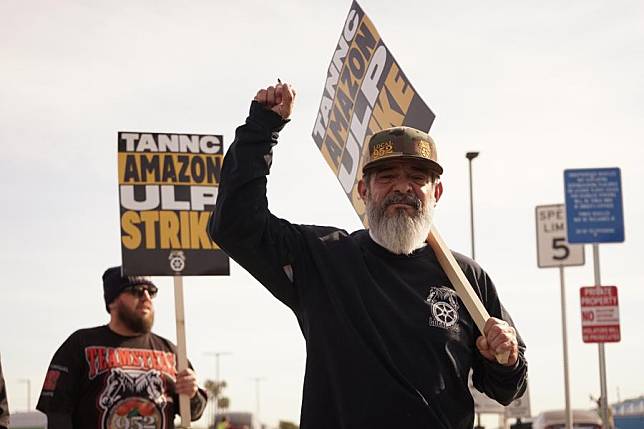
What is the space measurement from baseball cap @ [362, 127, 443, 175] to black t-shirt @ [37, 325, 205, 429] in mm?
3890

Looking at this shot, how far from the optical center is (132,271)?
9.10 meters

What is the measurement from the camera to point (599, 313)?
56.7 ft

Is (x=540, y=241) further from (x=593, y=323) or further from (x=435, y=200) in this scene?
(x=435, y=200)

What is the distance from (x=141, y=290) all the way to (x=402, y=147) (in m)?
4.36

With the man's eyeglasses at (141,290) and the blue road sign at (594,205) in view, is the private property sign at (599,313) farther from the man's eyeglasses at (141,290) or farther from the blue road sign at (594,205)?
the man's eyeglasses at (141,290)

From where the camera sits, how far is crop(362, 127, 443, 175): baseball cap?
5.18 meters

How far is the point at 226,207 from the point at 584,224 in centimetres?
1295

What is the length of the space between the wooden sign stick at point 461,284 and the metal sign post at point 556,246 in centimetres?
1283

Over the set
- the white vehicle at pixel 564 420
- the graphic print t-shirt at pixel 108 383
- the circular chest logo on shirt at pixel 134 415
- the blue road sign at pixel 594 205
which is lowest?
the white vehicle at pixel 564 420

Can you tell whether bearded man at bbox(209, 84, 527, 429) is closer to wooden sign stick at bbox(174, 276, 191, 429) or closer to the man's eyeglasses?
wooden sign stick at bbox(174, 276, 191, 429)

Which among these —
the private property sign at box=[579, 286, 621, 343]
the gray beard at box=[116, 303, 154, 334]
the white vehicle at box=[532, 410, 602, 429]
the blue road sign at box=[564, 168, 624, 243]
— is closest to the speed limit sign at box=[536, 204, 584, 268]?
the blue road sign at box=[564, 168, 624, 243]

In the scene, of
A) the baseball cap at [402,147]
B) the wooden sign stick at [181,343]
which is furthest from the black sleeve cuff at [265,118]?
the wooden sign stick at [181,343]

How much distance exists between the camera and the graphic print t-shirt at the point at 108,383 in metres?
8.49

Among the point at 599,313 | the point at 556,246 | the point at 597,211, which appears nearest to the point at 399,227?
the point at 599,313
